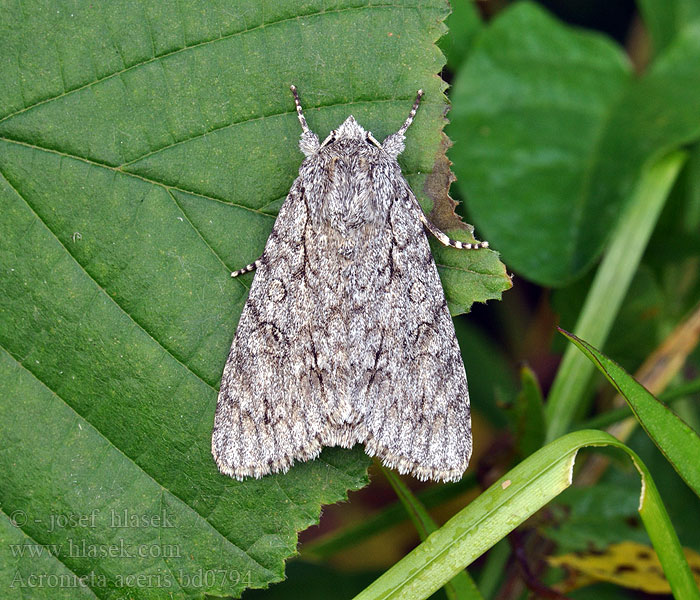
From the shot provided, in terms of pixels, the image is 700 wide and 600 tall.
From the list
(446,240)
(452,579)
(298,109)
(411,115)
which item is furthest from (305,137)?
(452,579)

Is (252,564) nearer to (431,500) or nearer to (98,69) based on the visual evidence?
(431,500)

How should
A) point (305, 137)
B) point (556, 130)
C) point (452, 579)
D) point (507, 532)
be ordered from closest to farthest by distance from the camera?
point (507, 532) → point (452, 579) → point (305, 137) → point (556, 130)

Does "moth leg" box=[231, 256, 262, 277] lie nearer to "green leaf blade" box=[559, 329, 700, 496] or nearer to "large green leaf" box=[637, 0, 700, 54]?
"green leaf blade" box=[559, 329, 700, 496]

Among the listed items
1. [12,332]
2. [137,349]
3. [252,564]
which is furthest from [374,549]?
[12,332]

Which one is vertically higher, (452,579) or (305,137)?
(305,137)

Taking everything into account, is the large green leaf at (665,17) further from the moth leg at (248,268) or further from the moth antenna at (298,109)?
the moth leg at (248,268)

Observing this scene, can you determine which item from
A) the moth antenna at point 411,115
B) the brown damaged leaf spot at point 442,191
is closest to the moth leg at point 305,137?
the moth antenna at point 411,115

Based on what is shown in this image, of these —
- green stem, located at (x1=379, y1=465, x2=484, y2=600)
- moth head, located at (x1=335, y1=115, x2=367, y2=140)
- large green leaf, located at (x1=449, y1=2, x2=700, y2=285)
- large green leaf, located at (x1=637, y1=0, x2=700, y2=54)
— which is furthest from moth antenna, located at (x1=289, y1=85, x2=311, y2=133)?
large green leaf, located at (x1=637, y1=0, x2=700, y2=54)

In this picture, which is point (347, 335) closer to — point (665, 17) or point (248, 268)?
point (248, 268)
